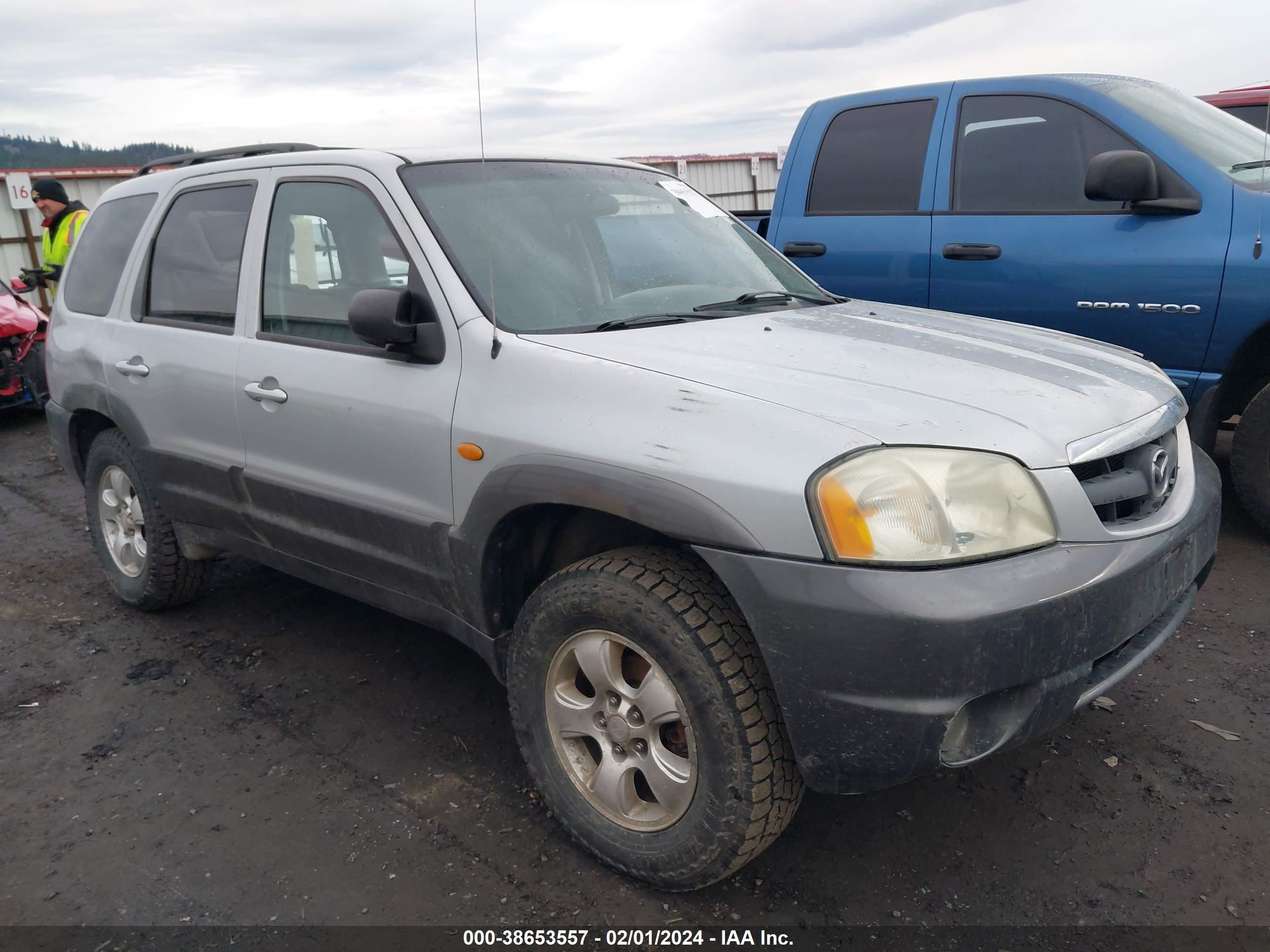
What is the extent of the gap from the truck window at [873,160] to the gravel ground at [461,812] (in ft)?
7.68

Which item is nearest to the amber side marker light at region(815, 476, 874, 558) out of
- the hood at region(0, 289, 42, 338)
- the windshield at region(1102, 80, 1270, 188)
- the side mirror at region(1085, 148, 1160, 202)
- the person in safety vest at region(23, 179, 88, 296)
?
the side mirror at region(1085, 148, 1160, 202)

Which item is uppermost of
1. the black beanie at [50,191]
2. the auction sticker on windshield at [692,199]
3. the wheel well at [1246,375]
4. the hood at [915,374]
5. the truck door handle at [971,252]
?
the auction sticker on windshield at [692,199]

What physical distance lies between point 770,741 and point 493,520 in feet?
2.89

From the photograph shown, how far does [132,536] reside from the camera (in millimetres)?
4254

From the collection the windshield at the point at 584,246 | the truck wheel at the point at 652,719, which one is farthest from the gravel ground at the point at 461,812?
the windshield at the point at 584,246

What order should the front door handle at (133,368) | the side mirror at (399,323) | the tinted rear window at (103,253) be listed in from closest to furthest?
the side mirror at (399,323) → the front door handle at (133,368) → the tinted rear window at (103,253)

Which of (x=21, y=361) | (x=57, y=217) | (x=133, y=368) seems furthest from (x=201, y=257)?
(x=21, y=361)

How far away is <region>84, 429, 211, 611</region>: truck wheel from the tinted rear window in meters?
0.58

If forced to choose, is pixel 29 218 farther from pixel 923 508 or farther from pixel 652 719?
pixel 923 508

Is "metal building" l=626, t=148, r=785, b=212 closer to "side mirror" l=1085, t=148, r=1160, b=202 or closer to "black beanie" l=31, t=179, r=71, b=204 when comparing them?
"black beanie" l=31, t=179, r=71, b=204

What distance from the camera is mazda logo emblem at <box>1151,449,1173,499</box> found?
2.39m

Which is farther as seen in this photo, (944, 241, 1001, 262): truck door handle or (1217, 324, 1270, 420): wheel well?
(944, 241, 1001, 262): truck door handle

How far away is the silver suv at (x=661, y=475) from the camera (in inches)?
79.0

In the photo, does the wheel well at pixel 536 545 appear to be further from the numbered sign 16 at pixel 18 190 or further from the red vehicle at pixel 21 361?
the numbered sign 16 at pixel 18 190
